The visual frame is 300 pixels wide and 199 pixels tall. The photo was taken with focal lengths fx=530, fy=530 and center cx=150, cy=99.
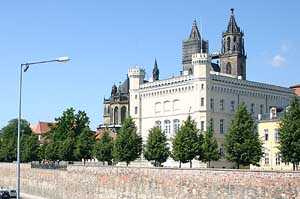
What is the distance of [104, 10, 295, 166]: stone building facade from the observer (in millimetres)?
76750

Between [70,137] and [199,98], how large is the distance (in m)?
20.0

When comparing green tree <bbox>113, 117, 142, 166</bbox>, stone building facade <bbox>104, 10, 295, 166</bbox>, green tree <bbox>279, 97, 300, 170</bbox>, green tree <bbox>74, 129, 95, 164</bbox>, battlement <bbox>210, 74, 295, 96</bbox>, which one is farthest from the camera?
battlement <bbox>210, 74, 295, 96</bbox>

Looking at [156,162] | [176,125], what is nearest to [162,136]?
[156,162]

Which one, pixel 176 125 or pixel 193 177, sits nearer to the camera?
pixel 193 177

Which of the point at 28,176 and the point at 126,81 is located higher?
the point at 126,81

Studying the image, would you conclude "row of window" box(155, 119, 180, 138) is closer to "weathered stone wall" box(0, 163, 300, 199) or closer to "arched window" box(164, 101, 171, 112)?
"arched window" box(164, 101, 171, 112)

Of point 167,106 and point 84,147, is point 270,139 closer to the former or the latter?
point 167,106

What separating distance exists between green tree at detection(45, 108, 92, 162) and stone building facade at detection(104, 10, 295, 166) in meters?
9.80

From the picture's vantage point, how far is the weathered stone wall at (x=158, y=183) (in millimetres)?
34031

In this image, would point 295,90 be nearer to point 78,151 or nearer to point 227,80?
point 227,80

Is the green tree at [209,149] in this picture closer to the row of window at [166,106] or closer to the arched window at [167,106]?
the row of window at [166,106]

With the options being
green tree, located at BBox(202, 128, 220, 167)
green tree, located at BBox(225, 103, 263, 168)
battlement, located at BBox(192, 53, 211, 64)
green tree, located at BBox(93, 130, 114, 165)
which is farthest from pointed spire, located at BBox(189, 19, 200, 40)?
green tree, located at BBox(225, 103, 263, 168)

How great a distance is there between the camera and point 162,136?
61.8 metres

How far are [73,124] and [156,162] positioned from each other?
78.5 feet
